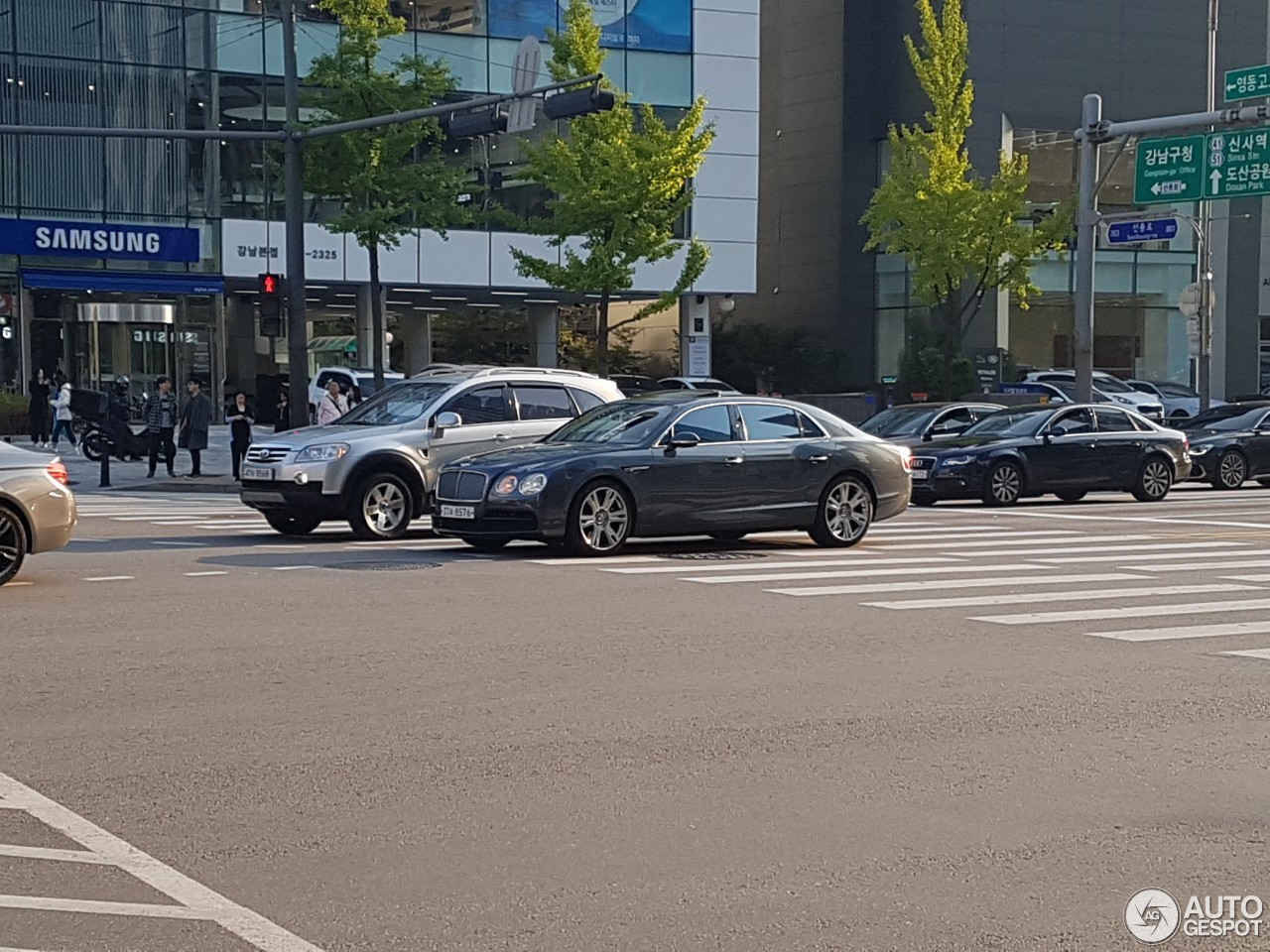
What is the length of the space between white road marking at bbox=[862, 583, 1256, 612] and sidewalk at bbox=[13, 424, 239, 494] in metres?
16.8

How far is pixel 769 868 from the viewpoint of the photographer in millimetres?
6043

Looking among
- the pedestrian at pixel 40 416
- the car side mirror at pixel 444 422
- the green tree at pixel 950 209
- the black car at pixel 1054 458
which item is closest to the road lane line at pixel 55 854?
the car side mirror at pixel 444 422

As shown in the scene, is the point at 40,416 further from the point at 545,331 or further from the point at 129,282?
the point at 545,331

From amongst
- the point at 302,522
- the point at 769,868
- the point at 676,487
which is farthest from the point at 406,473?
the point at 769,868

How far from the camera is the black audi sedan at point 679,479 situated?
15758 millimetres

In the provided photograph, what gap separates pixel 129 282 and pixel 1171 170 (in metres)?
26.7

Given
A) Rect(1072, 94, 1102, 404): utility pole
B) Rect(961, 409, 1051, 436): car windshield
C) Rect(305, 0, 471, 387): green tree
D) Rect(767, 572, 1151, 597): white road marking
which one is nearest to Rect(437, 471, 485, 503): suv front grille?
Rect(767, 572, 1151, 597): white road marking

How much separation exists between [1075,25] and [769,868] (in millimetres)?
56510

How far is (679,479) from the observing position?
16.4 metres

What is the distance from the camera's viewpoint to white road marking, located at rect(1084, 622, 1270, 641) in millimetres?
11406

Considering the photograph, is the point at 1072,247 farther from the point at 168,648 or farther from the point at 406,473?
the point at 168,648

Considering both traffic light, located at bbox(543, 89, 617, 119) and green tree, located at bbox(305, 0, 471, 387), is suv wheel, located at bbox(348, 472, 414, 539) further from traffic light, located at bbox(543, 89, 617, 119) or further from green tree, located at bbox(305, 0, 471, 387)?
→ green tree, located at bbox(305, 0, 471, 387)

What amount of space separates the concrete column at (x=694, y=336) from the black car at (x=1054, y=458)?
28275 millimetres

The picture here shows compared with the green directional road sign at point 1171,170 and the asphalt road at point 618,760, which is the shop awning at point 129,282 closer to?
the green directional road sign at point 1171,170
